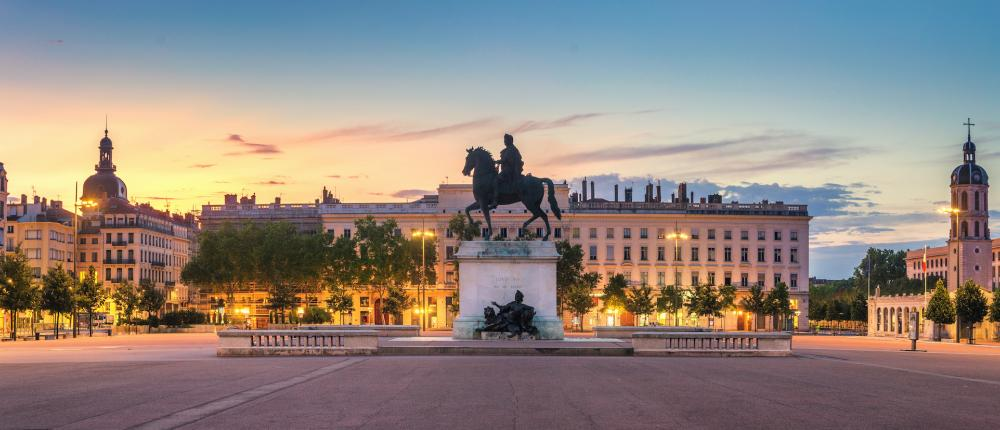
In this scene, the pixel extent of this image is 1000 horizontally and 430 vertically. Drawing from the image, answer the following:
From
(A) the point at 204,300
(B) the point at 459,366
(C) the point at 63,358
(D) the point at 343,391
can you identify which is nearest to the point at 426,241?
(A) the point at 204,300

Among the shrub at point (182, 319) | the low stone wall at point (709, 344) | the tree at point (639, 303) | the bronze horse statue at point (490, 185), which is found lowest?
the shrub at point (182, 319)

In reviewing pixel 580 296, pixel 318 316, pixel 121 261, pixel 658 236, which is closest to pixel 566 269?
pixel 580 296

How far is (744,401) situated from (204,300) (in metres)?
155

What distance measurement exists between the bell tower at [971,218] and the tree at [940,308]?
3911 centimetres

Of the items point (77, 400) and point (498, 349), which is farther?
point (498, 349)

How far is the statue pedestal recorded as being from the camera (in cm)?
4306

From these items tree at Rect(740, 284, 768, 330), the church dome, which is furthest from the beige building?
tree at Rect(740, 284, 768, 330)

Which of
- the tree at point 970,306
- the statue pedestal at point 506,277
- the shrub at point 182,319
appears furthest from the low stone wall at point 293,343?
the shrub at point 182,319

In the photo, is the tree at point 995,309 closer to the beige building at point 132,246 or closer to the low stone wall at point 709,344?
the low stone wall at point 709,344

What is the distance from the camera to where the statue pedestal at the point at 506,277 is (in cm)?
4306

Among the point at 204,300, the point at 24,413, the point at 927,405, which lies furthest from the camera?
the point at 204,300

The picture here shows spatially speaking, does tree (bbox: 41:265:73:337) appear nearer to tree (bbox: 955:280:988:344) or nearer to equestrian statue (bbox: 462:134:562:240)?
equestrian statue (bbox: 462:134:562:240)

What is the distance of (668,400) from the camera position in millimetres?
21109

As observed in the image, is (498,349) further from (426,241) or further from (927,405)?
(426,241)
